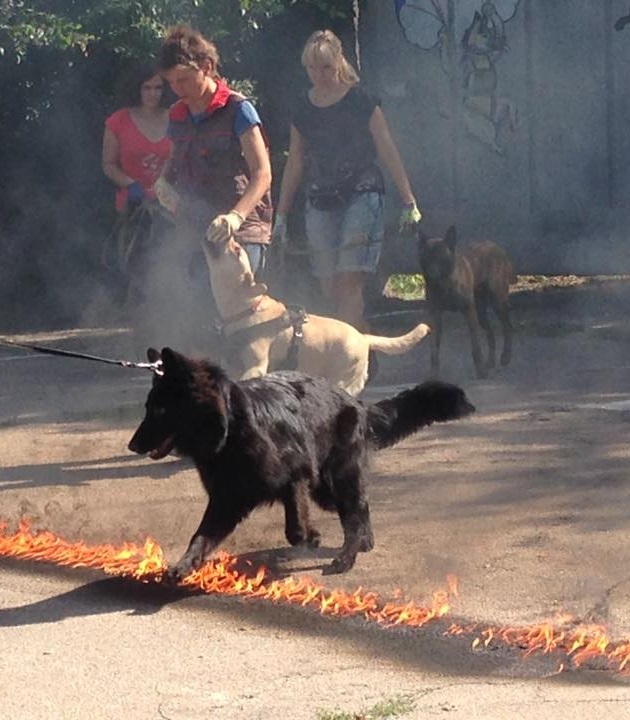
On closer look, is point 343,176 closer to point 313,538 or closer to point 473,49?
point 313,538

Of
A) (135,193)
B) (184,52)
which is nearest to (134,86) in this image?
(135,193)

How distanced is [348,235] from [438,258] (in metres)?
1.34

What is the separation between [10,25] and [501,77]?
443cm

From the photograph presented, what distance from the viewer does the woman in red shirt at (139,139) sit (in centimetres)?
964

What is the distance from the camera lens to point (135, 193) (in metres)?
9.73

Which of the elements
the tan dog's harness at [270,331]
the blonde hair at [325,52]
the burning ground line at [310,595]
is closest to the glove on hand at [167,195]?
the tan dog's harness at [270,331]

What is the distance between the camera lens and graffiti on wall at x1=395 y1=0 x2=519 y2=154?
45.8 feet

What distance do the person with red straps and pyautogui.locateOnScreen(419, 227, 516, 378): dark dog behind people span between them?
229cm

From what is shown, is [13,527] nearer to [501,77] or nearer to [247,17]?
[247,17]

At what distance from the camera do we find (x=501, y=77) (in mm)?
14062

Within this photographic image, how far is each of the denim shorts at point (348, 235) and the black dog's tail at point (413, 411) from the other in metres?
2.32

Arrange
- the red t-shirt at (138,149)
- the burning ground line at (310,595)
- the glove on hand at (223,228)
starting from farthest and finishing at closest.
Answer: the red t-shirt at (138,149) < the glove on hand at (223,228) < the burning ground line at (310,595)

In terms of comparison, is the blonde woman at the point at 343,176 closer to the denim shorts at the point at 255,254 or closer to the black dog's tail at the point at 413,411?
the denim shorts at the point at 255,254

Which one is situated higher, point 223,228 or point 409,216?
point 223,228
